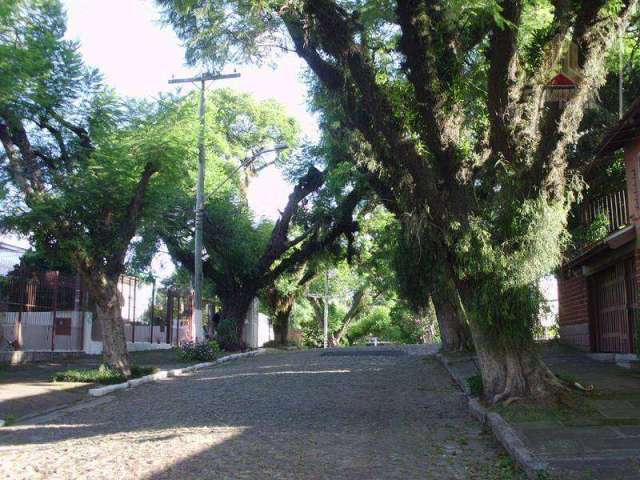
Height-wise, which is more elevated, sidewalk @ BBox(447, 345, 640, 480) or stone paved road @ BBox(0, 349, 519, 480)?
sidewalk @ BBox(447, 345, 640, 480)

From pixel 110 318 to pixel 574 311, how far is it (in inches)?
484

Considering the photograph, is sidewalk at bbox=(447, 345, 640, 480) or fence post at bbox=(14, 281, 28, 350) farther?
fence post at bbox=(14, 281, 28, 350)

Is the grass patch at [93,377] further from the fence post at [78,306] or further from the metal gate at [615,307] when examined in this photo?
the metal gate at [615,307]

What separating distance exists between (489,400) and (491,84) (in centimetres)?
458

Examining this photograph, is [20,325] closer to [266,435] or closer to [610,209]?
[266,435]

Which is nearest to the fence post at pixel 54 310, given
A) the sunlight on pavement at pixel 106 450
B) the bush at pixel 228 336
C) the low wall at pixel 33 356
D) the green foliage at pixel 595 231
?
the low wall at pixel 33 356

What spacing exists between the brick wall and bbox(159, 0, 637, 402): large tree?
308 inches

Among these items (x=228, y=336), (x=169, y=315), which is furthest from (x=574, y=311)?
(x=169, y=315)

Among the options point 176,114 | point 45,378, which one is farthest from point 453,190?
point 45,378

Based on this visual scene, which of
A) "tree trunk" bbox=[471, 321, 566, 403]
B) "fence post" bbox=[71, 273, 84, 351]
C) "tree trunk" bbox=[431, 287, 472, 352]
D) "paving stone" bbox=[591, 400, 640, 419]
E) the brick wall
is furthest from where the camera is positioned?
"fence post" bbox=[71, 273, 84, 351]

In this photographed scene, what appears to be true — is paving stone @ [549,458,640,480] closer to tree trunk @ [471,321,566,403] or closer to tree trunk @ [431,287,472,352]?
tree trunk @ [471,321,566,403]

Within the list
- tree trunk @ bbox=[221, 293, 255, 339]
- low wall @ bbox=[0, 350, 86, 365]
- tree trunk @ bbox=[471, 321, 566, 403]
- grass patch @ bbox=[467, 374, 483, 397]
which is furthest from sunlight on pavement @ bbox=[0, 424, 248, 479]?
tree trunk @ bbox=[221, 293, 255, 339]

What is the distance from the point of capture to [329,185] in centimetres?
2559

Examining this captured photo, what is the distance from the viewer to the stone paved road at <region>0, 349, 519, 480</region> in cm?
708
